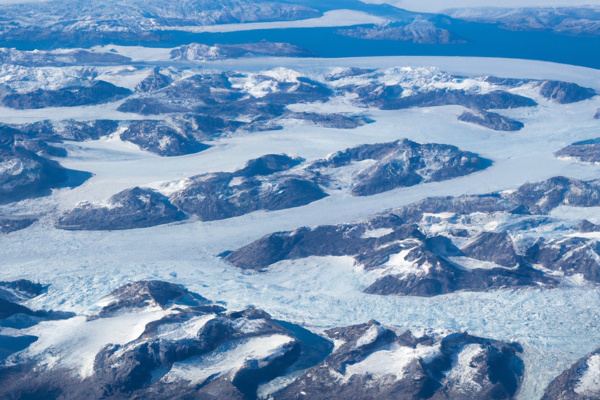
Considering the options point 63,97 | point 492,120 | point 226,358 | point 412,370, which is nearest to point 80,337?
point 226,358

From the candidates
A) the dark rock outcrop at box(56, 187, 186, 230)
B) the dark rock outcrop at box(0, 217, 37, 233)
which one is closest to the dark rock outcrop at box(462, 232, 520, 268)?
the dark rock outcrop at box(56, 187, 186, 230)

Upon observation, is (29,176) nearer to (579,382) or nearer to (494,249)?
(494,249)

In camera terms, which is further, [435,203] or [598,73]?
[598,73]

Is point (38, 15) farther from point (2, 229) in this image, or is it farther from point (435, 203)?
point (435, 203)

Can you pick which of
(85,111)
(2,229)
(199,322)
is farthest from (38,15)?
(199,322)

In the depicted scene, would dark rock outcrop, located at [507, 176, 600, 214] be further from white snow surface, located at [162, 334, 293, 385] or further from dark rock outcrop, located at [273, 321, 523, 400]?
white snow surface, located at [162, 334, 293, 385]

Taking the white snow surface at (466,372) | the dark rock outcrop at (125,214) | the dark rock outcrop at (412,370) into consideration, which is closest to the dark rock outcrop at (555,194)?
the dark rock outcrop at (412,370)
